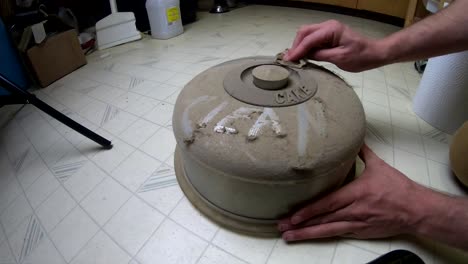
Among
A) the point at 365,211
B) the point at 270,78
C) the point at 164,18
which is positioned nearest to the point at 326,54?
the point at 270,78

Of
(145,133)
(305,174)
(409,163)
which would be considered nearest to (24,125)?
(145,133)

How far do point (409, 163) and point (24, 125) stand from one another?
1326 mm

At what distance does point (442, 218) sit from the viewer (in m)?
0.49

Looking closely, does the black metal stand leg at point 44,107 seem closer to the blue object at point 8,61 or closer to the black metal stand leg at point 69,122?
the black metal stand leg at point 69,122

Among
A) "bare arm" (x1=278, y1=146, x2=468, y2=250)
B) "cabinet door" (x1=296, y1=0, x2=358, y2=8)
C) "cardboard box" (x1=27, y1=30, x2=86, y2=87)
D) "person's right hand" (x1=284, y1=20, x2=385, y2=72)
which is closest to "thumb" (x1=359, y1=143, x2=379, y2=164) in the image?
"bare arm" (x1=278, y1=146, x2=468, y2=250)

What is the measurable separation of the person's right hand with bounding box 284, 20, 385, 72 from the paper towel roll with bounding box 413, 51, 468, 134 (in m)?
0.31

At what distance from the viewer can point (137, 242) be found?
60cm

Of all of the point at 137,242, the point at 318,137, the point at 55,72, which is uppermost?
the point at 318,137

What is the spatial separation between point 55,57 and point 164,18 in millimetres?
642

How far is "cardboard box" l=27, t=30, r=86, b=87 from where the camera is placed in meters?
1.17

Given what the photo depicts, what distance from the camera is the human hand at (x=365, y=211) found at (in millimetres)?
515

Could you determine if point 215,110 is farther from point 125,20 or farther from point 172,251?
point 125,20

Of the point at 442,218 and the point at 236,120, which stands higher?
the point at 236,120

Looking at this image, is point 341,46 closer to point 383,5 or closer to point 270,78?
point 270,78
